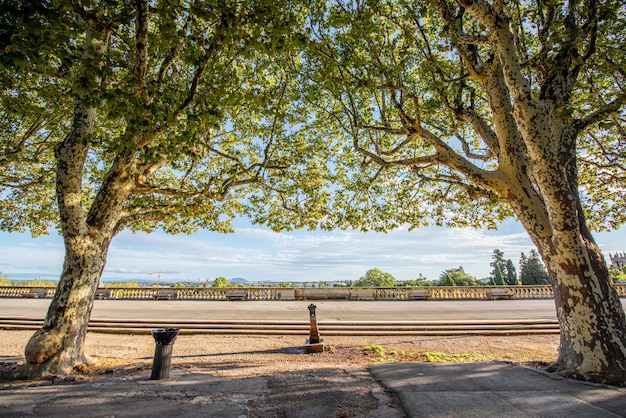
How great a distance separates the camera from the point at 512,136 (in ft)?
21.8

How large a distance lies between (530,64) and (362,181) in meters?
7.06

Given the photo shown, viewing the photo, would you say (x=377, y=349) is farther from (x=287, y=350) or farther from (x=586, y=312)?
(x=586, y=312)

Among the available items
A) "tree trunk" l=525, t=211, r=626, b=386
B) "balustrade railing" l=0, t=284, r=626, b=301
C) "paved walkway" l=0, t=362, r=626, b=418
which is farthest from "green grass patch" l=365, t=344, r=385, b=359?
"balustrade railing" l=0, t=284, r=626, b=301

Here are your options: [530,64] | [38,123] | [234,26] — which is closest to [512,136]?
[530,64]

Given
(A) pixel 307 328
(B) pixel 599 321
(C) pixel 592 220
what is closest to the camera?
(B) pixel 599 321

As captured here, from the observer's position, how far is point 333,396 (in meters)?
4.42

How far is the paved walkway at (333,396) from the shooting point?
12.5 feet

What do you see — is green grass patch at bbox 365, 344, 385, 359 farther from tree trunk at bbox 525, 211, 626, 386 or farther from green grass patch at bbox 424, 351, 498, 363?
tree trunk at bbox 525, 211, 626, 386

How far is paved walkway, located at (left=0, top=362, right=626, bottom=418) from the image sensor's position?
12.5 ft

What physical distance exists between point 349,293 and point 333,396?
19.4 meters

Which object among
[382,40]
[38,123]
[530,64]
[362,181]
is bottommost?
[362,181]

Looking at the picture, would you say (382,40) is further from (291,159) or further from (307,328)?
(307,328)

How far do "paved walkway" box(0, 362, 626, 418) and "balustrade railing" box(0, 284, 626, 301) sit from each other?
1764 cm

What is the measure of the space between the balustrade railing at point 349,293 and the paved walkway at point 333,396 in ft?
57.9
